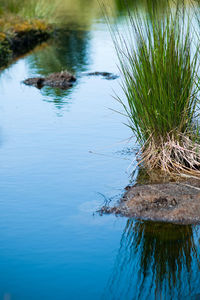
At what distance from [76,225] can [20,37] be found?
10.9 metres

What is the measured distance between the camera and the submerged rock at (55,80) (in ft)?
30.7

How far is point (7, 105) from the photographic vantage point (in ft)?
26.6

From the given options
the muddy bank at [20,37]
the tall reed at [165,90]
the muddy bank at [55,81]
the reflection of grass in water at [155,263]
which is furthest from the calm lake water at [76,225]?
the muddy bank at [20,37]

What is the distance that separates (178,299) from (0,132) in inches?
159

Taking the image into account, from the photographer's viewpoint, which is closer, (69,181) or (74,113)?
(69,181)

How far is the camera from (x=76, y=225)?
4086 mm

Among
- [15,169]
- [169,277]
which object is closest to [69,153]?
[15,169]

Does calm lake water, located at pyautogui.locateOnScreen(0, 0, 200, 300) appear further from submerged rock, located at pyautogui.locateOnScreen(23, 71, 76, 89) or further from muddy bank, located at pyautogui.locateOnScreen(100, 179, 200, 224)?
submerged rock, located at pyautogui.locateOnScreen(23, 71, 76, 89)

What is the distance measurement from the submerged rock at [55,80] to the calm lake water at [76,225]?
5.01 feet

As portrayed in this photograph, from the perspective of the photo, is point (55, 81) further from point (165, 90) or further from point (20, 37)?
point (20, 37)

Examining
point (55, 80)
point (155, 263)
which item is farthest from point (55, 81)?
point (155, 263)

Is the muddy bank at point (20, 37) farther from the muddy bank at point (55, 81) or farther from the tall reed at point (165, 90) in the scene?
the tall reed at point (165, 90)

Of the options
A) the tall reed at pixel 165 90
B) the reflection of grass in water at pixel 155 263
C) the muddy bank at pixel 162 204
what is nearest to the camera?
the reflection of grass in water at pixel 155 263

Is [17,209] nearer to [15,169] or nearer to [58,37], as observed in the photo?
[15,169]
